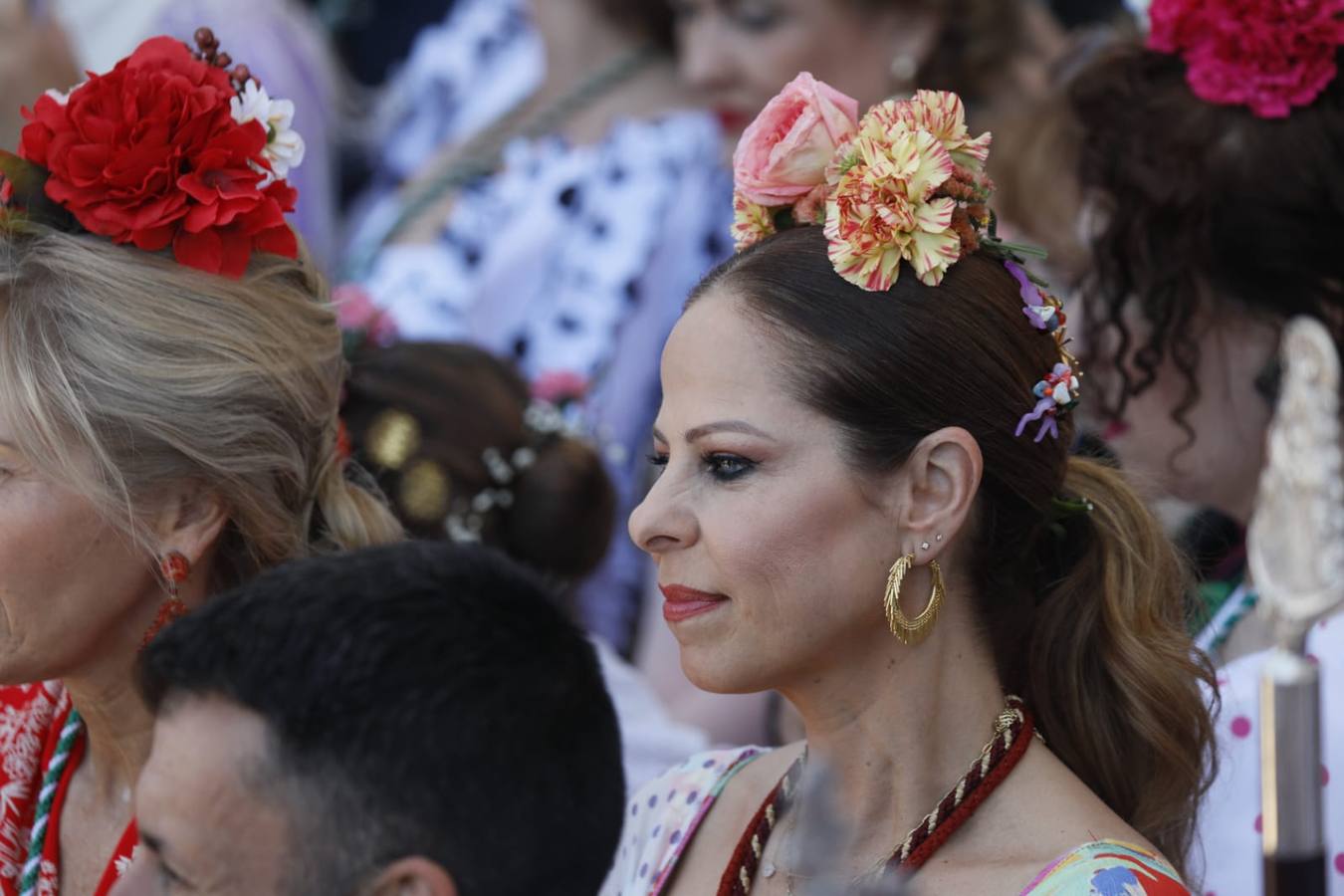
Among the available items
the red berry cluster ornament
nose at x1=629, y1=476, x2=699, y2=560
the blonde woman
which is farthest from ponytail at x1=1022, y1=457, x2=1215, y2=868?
the red berry cluster ornament

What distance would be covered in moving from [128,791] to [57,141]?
0.98 meters

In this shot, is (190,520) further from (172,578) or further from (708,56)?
(708,56)

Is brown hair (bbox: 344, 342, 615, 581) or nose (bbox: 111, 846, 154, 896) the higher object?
nose (bbox: 111, 846, 154, 896)

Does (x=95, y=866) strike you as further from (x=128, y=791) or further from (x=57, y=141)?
(x=57, y=141)

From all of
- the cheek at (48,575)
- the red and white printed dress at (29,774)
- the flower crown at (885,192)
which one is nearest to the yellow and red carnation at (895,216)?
the flower crown at (885,192)

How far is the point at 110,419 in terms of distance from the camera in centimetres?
250

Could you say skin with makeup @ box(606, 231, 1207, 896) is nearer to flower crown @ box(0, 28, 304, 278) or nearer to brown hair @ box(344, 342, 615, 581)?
flower crown @ box(0, 28, 304, 278)

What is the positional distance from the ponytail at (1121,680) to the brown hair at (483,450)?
141 cm

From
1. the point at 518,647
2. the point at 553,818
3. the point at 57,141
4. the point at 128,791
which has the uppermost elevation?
the point at 57,141

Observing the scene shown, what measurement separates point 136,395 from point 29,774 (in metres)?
0.71

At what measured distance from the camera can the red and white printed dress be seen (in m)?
2.71

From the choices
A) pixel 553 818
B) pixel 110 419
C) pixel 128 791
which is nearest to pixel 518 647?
pixel 553 818

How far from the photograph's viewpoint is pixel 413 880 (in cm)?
176

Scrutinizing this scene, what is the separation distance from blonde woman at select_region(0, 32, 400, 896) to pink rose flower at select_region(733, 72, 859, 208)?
709 mm
